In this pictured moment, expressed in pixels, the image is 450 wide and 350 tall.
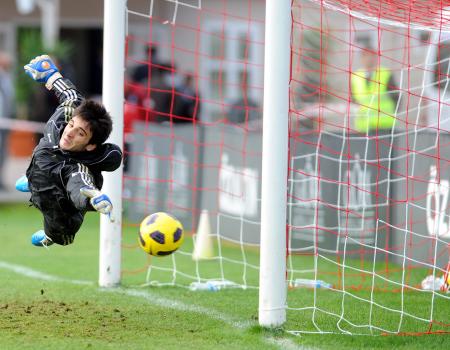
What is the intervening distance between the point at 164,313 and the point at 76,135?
5.71ft

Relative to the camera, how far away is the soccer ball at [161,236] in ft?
23.3

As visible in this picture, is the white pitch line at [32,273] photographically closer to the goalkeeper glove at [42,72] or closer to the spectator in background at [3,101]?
the goalkeeper glove at [42,72]

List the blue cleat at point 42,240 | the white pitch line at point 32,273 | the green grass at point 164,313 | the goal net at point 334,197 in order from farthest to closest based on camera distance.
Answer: the white pitch line at point 32,273 < the goal net at point 334,197 < the blue cleat at point 42,240 < the green grass at point 164,313

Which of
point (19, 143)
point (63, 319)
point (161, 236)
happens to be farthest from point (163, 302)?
point (19, 143)

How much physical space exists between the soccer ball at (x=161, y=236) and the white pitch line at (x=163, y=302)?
2.54ft

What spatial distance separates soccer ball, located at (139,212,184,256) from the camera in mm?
7108

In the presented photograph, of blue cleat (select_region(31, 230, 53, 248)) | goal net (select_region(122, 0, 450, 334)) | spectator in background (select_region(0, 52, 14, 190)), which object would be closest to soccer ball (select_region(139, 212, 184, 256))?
goal net (select_region(122, 0, 450, 334))

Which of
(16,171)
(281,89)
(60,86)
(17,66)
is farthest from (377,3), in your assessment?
(17,66)

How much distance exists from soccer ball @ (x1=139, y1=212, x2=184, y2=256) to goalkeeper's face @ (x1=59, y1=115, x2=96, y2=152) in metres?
0.80

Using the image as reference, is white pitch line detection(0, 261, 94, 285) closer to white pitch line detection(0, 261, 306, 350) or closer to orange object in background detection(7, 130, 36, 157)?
white pitch line detection(0, 261, 306, 350)

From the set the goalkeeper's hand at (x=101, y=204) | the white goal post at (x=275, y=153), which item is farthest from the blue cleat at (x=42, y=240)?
the white goal post at (x=275, y=153)

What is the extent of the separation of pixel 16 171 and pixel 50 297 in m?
14.1

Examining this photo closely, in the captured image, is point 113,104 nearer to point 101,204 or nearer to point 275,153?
point 275,153

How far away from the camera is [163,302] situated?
8.19 meters
